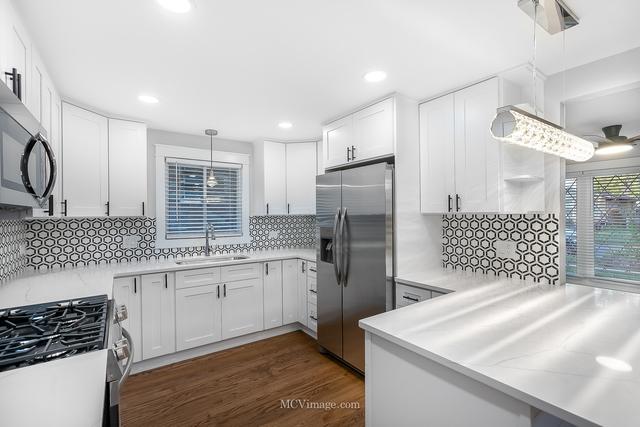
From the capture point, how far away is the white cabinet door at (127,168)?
2.77 m

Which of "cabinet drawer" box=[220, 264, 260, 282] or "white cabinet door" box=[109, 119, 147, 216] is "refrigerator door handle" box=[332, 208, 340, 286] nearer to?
"cabinet drawer" box=[220, 264, 260, 282]

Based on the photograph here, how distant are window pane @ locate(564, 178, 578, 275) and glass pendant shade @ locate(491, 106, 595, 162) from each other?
2.12ft

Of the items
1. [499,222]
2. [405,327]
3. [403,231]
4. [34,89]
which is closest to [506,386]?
[405,327]

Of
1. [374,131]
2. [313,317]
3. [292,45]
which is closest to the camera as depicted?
[292,45]

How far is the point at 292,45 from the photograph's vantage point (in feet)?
5.59

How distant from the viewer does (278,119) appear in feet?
9.91

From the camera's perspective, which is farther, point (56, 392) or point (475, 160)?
point (475, 160)

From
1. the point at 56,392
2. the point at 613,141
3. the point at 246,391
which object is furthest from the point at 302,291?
the point at 613,141

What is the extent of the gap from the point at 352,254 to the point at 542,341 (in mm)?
1539

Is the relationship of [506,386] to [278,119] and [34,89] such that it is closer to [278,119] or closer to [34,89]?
[34,89]

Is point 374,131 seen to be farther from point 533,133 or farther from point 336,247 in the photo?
Result: point 533,133

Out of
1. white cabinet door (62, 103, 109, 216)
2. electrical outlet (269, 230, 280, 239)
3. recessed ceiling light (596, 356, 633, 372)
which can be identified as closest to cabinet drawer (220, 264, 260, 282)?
electrical outlet (269, 230, 280, 239)

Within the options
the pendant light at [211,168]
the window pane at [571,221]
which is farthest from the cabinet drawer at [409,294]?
the pendant light at [211,168]

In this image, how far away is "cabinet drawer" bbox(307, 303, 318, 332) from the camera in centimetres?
324
